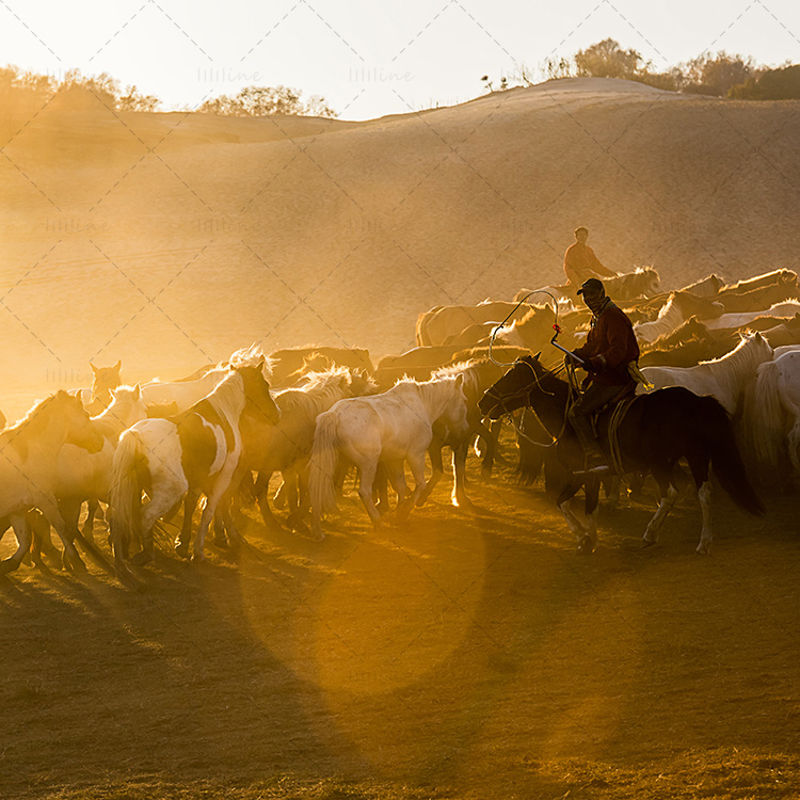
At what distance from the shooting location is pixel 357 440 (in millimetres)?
12031

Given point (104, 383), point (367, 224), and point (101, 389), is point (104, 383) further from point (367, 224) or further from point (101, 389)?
point (367, 224)

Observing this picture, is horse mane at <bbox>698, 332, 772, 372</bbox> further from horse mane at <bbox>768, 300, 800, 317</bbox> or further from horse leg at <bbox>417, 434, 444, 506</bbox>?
horse mane at <bbox>768, 300, 800, 317</bbox>

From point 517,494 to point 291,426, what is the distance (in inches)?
131

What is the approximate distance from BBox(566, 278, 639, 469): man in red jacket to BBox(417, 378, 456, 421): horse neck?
3066mm

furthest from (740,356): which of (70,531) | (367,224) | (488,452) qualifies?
(367,224)

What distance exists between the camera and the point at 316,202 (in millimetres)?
54781

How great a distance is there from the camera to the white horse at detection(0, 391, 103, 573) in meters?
10.7

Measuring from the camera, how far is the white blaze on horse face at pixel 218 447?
428 inches

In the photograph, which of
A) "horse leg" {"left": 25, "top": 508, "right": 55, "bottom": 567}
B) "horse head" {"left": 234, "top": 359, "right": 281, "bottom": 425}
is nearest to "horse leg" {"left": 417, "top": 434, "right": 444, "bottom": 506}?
"horse head" {"left": 234, "top": 359, "right": 281, "bottom": 425}

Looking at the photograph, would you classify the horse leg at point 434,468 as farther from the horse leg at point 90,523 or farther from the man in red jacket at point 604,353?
the horse leg at point 90,523

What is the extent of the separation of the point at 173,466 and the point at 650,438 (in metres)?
4.72

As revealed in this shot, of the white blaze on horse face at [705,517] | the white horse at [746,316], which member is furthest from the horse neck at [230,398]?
the white horse at [746,316]

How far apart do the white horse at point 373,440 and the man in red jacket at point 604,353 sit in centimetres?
281

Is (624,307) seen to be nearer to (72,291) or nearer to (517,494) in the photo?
(517,494)
